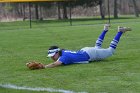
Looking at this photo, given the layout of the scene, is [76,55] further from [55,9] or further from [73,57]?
[55,9]

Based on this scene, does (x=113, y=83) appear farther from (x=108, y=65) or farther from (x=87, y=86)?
(x=108, y=65)

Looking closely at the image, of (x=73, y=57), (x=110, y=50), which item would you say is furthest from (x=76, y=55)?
(x=110, y=50)

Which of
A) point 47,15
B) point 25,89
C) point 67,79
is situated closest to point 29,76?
point 67,79

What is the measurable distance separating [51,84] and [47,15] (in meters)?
55.4

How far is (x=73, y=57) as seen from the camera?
1065cm

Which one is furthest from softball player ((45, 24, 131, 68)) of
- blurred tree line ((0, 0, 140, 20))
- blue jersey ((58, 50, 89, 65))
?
blurred tree line ((0, 0, 140, 20))

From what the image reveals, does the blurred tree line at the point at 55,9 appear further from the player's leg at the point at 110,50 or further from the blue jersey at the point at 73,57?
the blue jersey at the point at 73,57

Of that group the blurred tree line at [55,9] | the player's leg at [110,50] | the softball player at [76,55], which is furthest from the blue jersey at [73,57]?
the blurred tree line at [55,9]

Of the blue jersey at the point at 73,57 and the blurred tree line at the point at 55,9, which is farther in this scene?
the blurred tree line at the point at 55,9

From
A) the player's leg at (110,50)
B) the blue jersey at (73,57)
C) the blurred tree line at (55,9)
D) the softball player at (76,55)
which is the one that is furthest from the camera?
the blurred tree line at (55,9)

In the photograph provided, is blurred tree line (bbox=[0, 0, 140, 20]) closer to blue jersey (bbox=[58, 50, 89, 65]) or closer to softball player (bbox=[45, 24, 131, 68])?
softball player (bbox=[45, 24, 131, 68])

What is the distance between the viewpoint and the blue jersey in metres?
10.3

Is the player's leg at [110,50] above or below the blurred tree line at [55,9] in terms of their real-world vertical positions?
above

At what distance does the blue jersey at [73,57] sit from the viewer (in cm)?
1033
